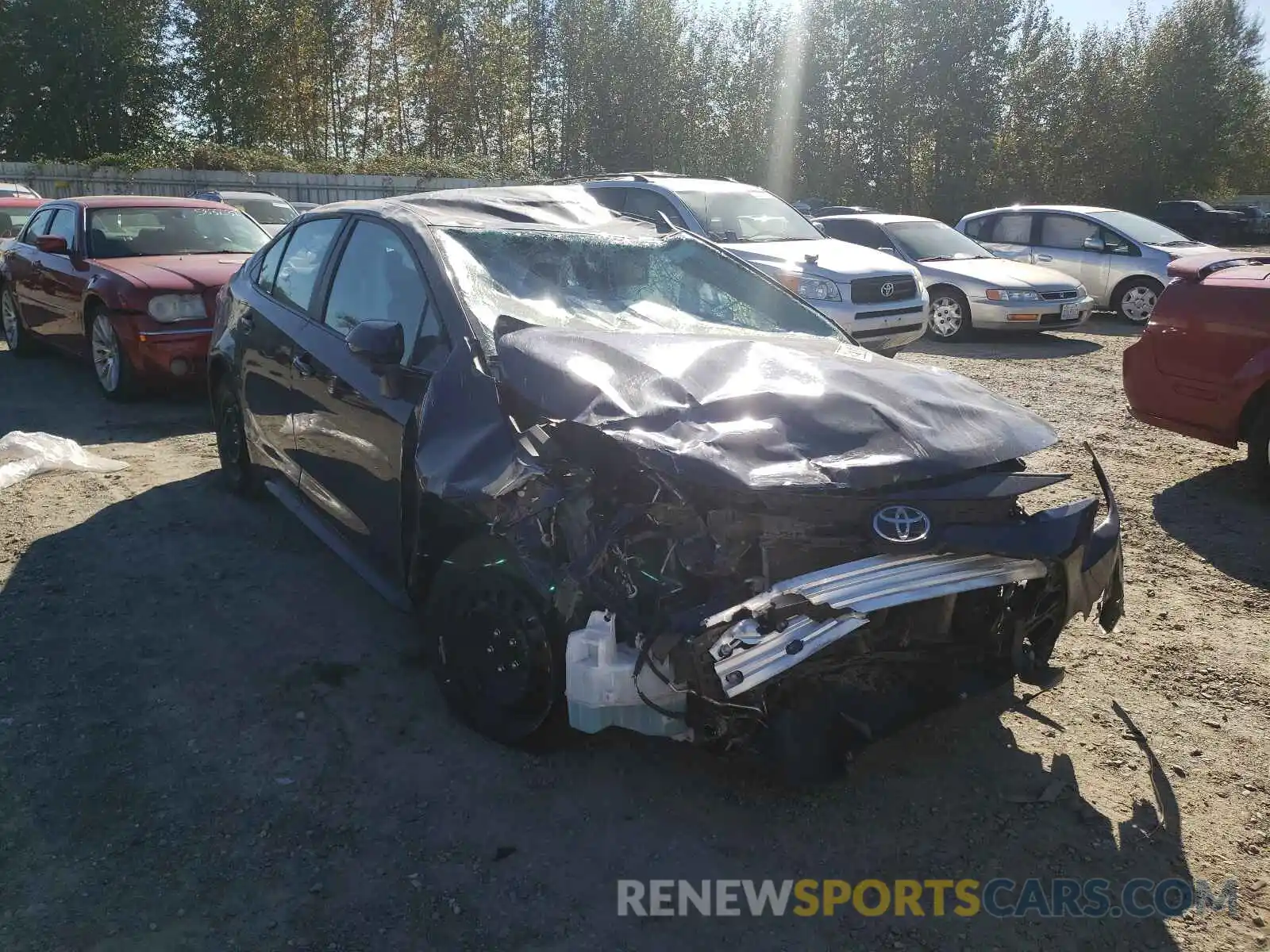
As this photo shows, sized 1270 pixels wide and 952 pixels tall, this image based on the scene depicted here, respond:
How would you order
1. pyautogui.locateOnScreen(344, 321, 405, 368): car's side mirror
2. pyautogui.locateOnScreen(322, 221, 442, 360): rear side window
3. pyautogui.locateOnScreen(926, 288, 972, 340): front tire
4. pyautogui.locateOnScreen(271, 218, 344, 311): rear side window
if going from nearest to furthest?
1. pyautogui.locateOnScreen(344, 321, 405, 368): car's side mirror
2. pyautogui.locateOnScreen(322, 221, 442, 360): rear side window
3. pyautogui.locateOnScreen(271, 218, 344, 311): rear side window
4. pyautogui.locateOnScreen(926, 288, 972, 340): front tire

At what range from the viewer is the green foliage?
2780 centimetres

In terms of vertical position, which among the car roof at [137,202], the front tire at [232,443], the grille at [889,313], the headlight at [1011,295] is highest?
the car roof at [137,202]

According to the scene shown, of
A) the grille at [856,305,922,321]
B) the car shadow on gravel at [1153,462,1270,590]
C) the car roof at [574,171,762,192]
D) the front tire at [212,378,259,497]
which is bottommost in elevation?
the car shadow on gravel at [1153,462,1270,590]

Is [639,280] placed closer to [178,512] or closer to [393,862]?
[393,862]

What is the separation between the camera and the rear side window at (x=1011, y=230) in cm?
1413

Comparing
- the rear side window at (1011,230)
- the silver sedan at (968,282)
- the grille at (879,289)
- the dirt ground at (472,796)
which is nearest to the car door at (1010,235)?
the rear side window at (1011,230)

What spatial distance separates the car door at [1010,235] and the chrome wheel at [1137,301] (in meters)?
1.41

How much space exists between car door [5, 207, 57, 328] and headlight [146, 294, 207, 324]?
2245 mm

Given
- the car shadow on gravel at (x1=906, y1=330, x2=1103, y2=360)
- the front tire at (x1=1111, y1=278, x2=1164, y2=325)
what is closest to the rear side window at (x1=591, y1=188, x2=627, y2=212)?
the car shadow on gravel at (x1=906, y1=330, x2=1103, y2=360)

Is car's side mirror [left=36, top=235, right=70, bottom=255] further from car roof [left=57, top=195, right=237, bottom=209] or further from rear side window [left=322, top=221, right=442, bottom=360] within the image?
rear side window [left=322, top=221, right=442, bottom=360]

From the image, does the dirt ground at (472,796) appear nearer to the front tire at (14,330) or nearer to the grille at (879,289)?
the grille at (879,289)

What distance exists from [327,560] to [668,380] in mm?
2552

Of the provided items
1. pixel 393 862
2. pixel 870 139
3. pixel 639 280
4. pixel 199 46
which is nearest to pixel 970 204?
pixel 870 139

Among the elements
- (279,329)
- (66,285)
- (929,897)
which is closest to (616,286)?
(279,329)
